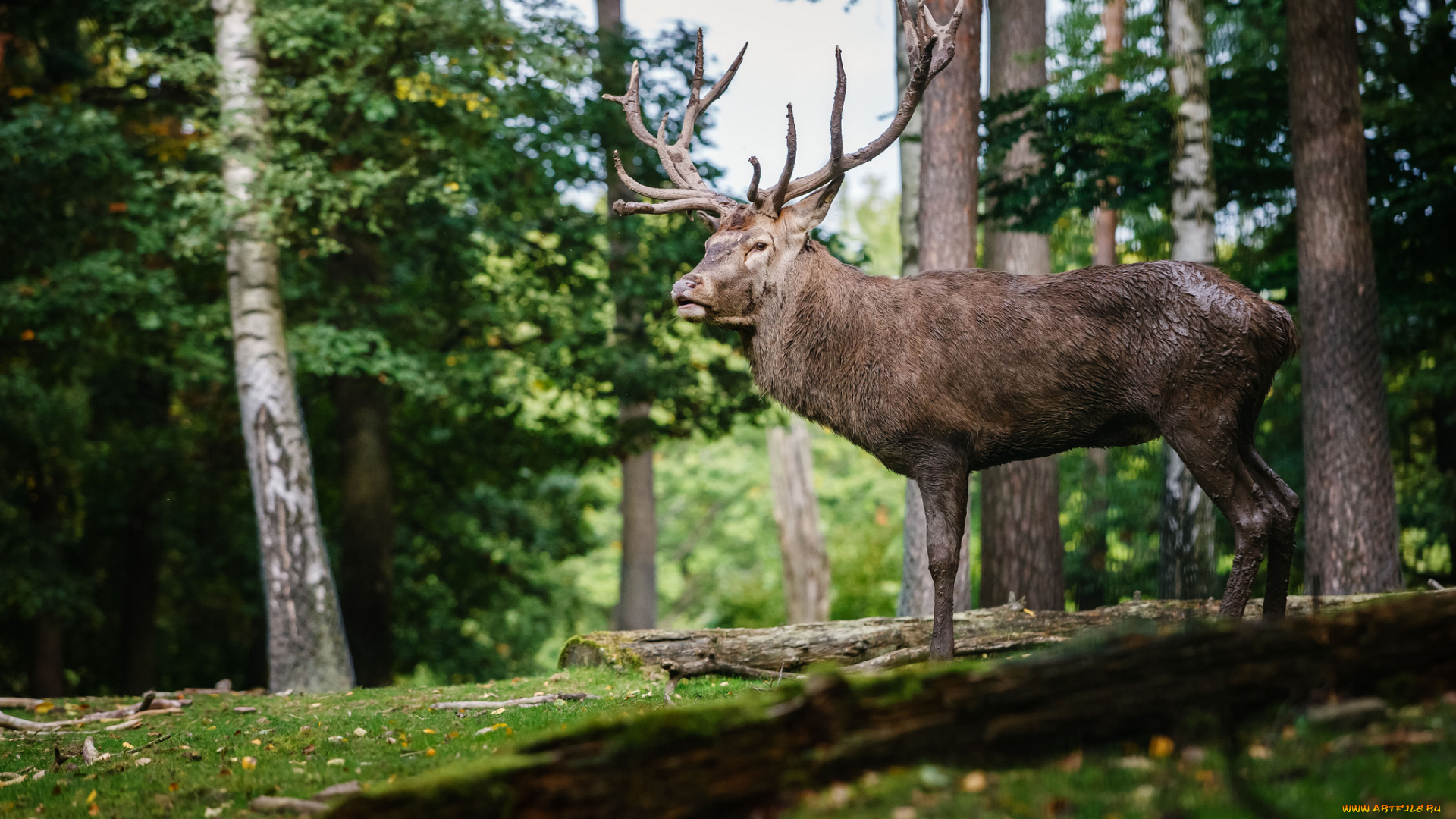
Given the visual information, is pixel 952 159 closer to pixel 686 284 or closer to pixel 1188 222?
pixel 1188 222

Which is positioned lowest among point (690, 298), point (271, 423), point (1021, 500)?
point (1021, 500)

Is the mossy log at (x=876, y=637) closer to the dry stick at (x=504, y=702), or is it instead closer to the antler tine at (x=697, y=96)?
the dry stick at (x=504, y=702)

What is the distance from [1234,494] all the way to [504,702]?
4733mm

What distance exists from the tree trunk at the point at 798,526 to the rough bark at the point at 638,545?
748cm

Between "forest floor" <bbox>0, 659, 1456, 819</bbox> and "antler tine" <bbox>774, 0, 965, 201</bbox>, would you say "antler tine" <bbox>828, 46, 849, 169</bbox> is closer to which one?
"antler tine" <bbox>774, 0, 965, 201</bbox>

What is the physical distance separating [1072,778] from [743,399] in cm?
1245

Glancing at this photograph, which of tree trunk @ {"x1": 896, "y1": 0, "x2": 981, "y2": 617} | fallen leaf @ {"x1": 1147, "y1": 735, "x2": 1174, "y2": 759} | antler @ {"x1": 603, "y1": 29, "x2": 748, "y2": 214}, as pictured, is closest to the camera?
fallen leaf @ {"x1": 1147, "y1": 735, "x2": 1174, "y2": 759}

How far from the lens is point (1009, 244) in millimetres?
12070

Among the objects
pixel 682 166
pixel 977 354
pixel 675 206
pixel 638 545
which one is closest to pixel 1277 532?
pixel 977 354

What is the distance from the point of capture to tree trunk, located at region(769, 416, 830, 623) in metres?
25.3

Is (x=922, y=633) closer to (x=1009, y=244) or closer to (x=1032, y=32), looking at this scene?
(x=1009, y=244)

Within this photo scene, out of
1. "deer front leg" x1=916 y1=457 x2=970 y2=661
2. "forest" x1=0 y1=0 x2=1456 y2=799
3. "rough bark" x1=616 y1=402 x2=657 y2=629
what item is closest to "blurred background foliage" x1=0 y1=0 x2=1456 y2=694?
"forest" x1=0 y1=0 x2=1456 y2=799

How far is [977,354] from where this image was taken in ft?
21.6

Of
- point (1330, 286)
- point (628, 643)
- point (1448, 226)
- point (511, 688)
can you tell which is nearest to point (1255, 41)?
point (1448, 226)
